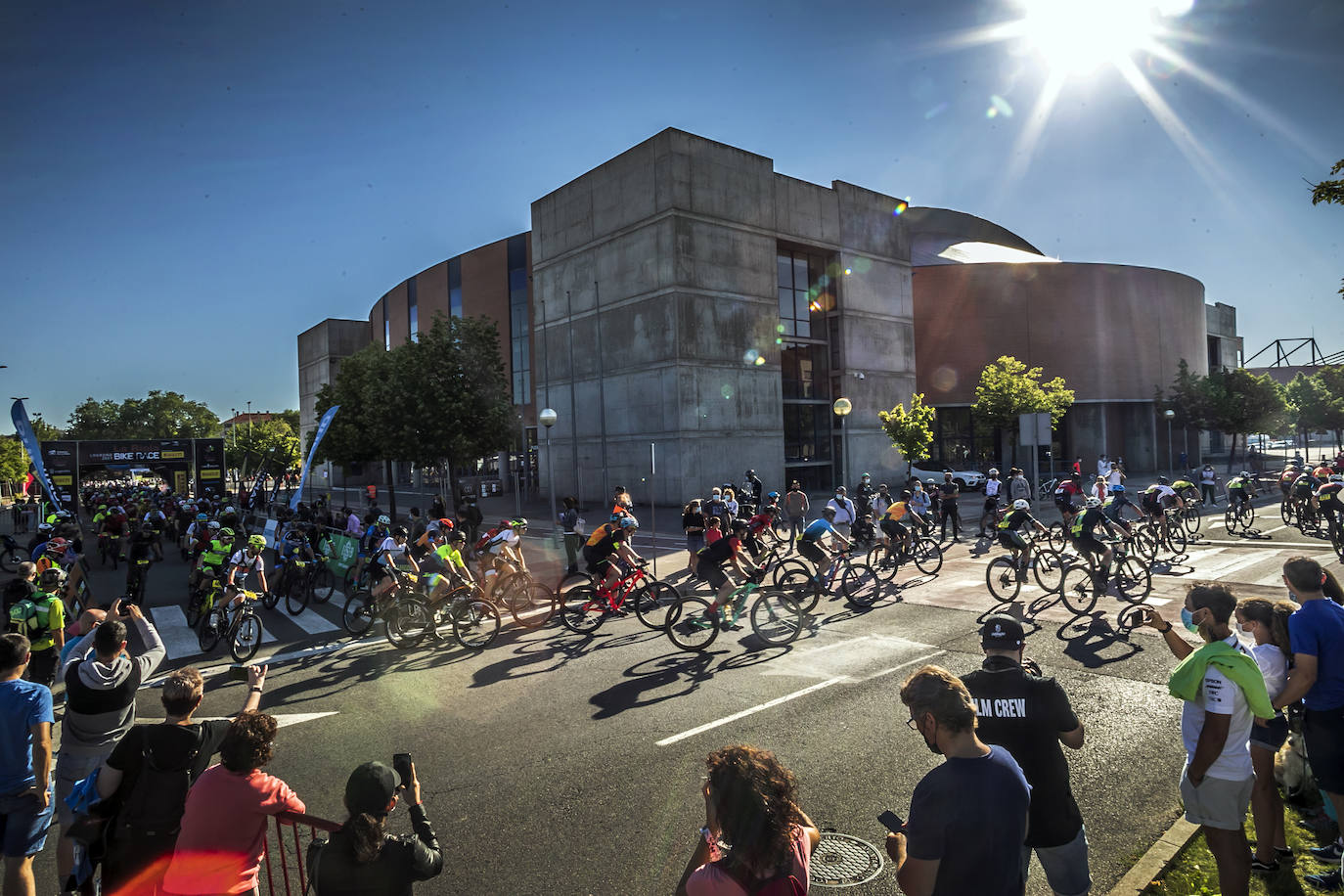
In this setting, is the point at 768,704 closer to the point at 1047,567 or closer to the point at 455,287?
the point at 1047,567

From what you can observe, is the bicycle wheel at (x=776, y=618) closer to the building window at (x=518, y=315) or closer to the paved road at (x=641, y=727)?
the paved road at (x=641, y=727)

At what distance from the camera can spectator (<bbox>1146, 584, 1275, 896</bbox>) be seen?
3510 mm

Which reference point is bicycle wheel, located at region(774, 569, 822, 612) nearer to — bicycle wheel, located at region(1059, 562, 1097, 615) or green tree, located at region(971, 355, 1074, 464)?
bicycle wheel, located at region(1059, 562, 1097, 615)

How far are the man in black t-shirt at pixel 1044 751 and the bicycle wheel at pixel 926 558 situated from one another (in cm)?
1229

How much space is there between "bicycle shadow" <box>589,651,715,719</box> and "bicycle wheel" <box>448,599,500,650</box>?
2.72 meters

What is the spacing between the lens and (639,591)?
35.1 ft

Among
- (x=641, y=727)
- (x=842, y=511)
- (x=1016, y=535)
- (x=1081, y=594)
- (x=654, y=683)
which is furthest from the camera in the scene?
(x=842, y=511)

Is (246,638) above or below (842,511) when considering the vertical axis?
below

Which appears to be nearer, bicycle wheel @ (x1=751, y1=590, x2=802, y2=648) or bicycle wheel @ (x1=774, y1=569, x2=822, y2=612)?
bicycle wheel @ (x1=751, y1=590, x2=802, y2=648)

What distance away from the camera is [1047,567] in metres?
12.2

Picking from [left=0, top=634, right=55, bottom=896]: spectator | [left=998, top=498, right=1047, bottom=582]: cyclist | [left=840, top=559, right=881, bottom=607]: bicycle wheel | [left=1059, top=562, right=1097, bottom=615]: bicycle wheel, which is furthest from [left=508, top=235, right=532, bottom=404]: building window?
[left=0, top=634, right=55, bottom=896]: spectator

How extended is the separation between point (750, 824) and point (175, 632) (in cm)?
1338

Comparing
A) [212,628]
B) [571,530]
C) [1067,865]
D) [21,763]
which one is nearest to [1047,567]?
[571,530]

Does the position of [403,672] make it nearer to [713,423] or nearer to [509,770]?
[509,770]
